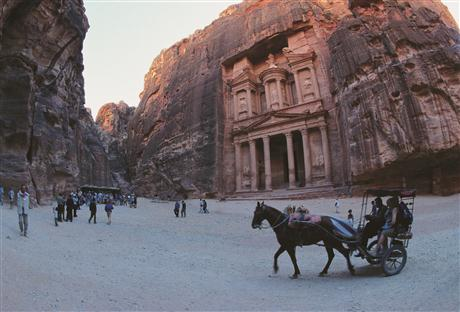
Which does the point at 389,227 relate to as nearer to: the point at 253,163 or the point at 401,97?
the point at 401,97

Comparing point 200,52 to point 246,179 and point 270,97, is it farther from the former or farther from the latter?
point 246,179

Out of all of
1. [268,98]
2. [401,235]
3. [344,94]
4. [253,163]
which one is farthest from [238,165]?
[401,235]

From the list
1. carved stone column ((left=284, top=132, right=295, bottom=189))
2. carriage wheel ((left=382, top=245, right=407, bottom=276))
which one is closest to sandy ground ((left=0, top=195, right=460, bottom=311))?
carriage wheel ((left=382, top=245, right=407, bottom=276))

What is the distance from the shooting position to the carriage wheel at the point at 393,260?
6.86m

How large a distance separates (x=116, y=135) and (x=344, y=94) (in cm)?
5282

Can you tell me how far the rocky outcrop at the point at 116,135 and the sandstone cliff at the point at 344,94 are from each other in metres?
5.79

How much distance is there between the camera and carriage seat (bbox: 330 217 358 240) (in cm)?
730

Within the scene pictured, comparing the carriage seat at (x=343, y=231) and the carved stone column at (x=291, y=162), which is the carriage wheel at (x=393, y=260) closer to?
the carriage seat at (x=343, y=231)

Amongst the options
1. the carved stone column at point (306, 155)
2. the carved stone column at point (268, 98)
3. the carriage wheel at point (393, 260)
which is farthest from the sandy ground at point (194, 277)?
the carved stone column at point (268, 98)

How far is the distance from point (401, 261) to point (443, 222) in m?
7.91

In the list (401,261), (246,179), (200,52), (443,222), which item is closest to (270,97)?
(246,179)

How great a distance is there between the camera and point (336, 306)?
5.24 metres

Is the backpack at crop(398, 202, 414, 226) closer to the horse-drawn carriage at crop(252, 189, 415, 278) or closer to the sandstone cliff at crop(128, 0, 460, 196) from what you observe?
the horse-drawn carriage at crop(252, 189, 415, 278)

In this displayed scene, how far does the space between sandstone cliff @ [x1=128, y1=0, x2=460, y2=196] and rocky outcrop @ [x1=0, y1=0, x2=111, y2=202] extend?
14324mm
